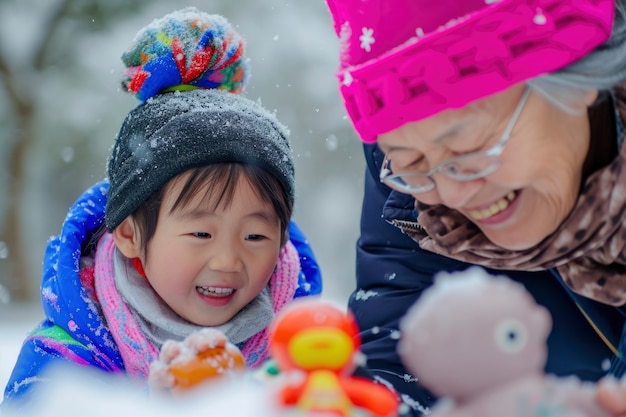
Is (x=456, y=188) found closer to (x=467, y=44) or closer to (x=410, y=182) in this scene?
(x=410, y=182)

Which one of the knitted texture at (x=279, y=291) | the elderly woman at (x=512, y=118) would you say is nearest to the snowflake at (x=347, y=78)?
the elderly woman at (x=512, y=118)

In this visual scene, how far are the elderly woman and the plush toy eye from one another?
1.27ft

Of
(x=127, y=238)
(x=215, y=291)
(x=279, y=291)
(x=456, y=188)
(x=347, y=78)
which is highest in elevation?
(x=347, y=78)

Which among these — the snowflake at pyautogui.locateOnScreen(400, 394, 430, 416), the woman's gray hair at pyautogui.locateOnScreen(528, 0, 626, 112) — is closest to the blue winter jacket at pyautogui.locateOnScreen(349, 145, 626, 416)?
the snowflake at pyautogui.locateOnScreen(400, 394, 430, 416)

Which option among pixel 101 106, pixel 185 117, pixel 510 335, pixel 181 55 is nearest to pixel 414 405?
pixel 510 335

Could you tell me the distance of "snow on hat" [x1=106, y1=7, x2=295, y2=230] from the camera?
66.7 inches

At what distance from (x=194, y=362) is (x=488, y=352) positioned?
419 millimetres

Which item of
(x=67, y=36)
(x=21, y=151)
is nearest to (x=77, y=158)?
(x=21, y=151)

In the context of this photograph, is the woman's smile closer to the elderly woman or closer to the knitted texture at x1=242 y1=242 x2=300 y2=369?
the elderly woman

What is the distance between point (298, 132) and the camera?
4312 millimetres

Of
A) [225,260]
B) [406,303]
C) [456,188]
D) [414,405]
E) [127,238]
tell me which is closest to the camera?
[456,188]

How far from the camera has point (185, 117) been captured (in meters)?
1.72

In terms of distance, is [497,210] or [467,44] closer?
[467,44]

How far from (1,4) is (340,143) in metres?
2.33
